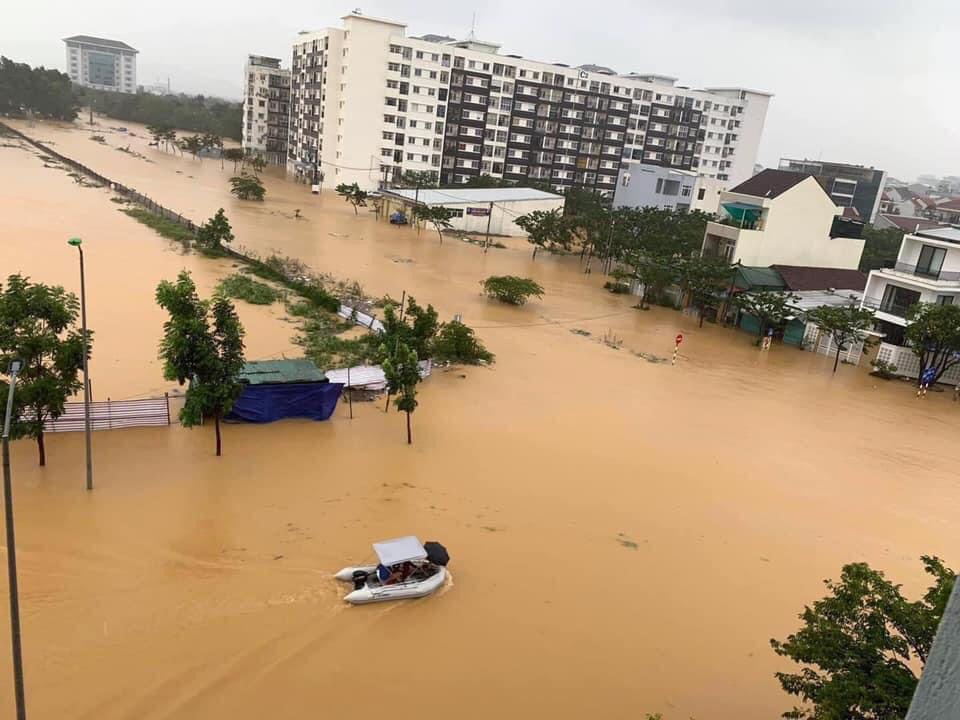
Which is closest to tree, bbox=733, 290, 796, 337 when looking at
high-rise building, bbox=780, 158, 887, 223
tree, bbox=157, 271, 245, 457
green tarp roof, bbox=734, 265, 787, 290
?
green tarp roof, bbox=734, 265, 787, 290

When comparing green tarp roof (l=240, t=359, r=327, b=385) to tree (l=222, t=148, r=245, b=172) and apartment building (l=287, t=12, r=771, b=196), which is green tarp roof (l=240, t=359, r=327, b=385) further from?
tree (l=222, t=148, r=245, b=172)

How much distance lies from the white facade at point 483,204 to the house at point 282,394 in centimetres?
3286

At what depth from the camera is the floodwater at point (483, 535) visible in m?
Answer: 9.09

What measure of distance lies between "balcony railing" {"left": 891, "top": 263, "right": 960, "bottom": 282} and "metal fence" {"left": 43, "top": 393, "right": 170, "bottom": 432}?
91.6 feet

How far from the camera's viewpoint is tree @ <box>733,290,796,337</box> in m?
29.6

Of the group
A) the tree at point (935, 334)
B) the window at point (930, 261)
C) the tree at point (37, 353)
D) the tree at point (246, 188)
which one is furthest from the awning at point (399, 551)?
the tree at point (246, 188)

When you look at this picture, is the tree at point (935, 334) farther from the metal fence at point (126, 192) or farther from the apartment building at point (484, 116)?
the apartment building at point (484, 116)

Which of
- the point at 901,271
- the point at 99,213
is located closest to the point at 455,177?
the point at 99,213

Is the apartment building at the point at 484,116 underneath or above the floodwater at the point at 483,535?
above

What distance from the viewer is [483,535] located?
1270 cm

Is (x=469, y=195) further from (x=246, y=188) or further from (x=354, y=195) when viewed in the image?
(x=246, y=188)

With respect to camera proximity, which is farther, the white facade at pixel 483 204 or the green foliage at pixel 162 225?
the white facade at pixel 483 204

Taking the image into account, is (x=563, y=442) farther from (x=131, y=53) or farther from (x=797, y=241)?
(x=131, y=53)

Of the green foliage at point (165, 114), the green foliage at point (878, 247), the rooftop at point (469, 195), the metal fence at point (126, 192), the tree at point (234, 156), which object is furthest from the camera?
the green foliage at point (165, 114)
